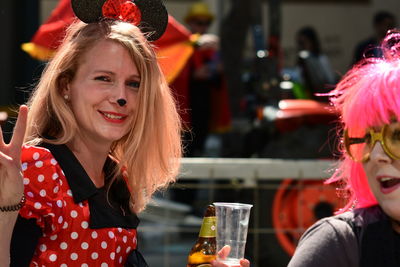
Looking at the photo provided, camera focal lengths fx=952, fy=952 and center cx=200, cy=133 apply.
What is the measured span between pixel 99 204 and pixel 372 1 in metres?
10.4

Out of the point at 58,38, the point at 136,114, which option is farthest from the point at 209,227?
the point at 58,38

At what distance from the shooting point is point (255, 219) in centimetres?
559

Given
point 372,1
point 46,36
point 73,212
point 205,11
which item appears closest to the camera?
point 73,212

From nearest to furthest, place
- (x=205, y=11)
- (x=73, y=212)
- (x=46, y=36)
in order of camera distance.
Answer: (x=73, y=212)
(x=46, y=36)
(x=205, y=11)

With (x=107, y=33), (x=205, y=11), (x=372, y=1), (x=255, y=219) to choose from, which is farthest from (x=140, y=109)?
(x=372, y=1)

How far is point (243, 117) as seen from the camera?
7.18m

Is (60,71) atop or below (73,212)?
atop

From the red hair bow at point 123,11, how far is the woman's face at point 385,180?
34.8 inches

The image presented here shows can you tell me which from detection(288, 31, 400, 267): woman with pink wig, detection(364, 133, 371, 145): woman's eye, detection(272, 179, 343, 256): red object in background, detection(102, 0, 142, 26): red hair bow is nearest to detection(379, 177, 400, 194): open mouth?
detection(288, 31, 400, 267): woman with pink wig

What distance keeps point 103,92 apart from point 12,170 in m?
0.51

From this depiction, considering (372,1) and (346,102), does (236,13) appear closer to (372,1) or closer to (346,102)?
(346,102)

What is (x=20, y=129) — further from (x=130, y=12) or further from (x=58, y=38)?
(x=58, y=38)

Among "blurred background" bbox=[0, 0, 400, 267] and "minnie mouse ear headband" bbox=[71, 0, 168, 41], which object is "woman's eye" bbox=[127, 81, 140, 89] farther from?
"blurred background" bbox=[0, 0, 400, 267]

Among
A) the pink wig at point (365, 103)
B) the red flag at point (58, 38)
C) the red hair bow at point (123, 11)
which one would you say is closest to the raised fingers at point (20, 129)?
the red hair bow at point (123, 11)
